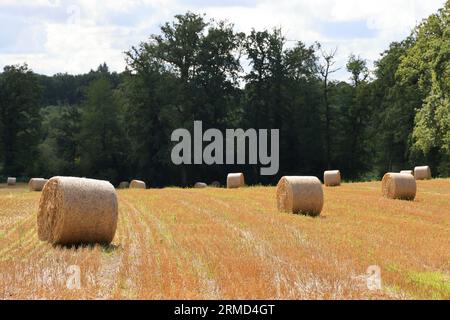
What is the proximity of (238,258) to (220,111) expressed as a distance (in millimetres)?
54825

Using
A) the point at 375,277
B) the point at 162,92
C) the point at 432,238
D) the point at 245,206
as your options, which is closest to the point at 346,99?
the point at 162,92

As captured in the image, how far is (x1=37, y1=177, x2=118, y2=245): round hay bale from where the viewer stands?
43.5 ft

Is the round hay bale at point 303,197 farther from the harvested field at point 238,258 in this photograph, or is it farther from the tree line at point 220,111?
the tree line at point 220,111

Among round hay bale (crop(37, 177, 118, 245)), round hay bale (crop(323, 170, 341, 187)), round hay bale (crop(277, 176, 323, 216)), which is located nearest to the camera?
round hay bale (crop(37, 177, 118, 245))

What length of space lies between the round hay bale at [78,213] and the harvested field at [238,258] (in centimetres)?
37

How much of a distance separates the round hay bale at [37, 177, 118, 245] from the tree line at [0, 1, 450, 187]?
4810 cm

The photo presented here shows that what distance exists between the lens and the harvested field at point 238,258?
8914 mm

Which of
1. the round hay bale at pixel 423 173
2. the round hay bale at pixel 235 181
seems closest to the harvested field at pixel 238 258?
the round hay bale at pixel 235 181

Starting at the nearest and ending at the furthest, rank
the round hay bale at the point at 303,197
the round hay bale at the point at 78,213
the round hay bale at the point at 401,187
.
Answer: the round hay bale at the point at 78,213 → the round hay bale at the point at 303,197 → the round hay bale at the point at 401,187

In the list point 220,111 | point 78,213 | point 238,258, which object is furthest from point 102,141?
point 238,258

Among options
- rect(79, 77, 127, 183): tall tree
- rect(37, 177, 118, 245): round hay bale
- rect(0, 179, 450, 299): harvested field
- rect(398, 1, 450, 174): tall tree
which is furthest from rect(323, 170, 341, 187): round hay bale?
rect(79, 77, 127, 183): tall tree

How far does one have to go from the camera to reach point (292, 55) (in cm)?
6925

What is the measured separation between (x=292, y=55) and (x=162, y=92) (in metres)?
14.7

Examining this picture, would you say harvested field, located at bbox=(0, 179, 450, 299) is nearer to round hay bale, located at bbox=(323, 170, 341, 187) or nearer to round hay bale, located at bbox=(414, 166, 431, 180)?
round hay bale, located at bbox=(323, 170, 341, 187)
